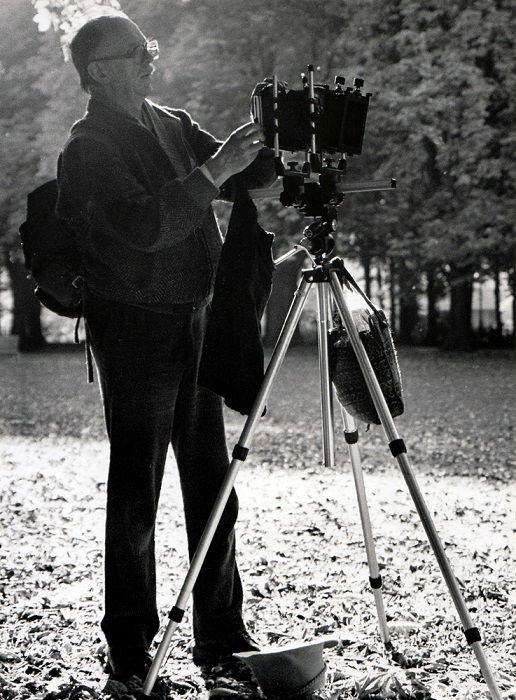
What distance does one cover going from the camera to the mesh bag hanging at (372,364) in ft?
11.8

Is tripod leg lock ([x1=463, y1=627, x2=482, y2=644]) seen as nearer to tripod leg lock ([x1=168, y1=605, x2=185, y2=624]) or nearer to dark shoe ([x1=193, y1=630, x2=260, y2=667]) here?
tripod leg lock ([x1=168, y1=605, x2=185, y2=624])

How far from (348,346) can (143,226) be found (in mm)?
859

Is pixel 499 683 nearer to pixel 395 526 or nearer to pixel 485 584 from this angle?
pixel 485 584

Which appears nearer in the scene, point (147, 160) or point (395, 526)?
point (147, 160)

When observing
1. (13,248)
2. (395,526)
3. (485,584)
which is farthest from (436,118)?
(485,584)

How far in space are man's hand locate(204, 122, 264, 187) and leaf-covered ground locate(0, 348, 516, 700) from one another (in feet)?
6.27

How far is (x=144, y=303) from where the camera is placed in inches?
146

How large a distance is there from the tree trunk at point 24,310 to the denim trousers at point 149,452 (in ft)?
82.1

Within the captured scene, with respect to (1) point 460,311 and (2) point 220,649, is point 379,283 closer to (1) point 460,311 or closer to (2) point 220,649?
(1) point 460,311

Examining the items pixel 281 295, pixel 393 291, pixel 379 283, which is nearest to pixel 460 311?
pixel 281 295

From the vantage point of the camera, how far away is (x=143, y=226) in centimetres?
348

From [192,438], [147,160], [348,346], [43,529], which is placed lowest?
[43,529]

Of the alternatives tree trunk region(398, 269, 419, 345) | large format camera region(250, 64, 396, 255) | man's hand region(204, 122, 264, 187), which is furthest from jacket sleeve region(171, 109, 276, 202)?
tree trunk region(398, 269, 419, 345)

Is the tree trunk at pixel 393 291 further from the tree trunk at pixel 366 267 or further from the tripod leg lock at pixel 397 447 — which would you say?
the tripod leg lock at pixel 397 447
